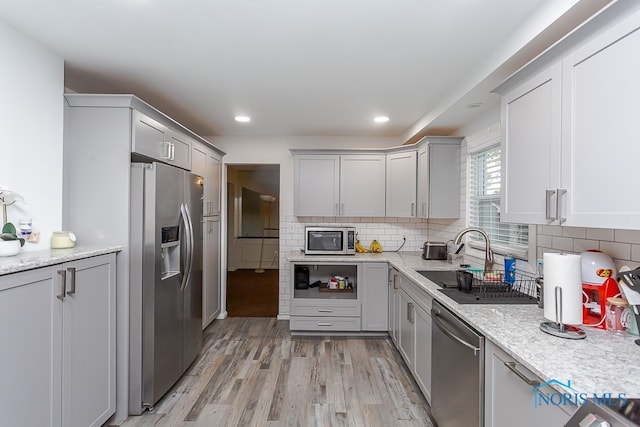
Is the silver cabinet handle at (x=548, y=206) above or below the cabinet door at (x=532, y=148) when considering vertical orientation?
below

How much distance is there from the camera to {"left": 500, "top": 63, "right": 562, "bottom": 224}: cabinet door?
1.40 meters

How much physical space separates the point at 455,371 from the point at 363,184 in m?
2.52

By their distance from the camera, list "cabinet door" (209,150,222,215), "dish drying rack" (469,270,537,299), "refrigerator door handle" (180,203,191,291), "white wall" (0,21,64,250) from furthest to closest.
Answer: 1. "cabinet door" (209,150,222,215)
2. "refrigerator door handle" (180,203,191,291)
3. "dish drying rack" (469,270,537,299)
4. "white wall" (0,21,64,250)

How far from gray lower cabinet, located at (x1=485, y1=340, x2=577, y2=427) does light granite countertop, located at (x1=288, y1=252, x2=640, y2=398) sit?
64 millimetres

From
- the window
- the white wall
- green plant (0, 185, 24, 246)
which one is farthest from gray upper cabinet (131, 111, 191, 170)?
the window

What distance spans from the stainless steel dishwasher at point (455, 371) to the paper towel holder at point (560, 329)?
274 millimetres

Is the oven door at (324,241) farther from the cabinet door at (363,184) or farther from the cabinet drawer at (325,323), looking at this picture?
the cabinet drawer at (325,323)

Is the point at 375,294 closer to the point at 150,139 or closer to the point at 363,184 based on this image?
the point at 363,184

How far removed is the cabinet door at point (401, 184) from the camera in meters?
3.67

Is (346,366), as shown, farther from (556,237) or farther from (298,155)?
(298,155)

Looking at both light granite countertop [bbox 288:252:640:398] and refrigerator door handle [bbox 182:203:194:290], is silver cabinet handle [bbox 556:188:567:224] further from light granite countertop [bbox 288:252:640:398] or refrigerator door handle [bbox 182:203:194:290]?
refrigerator door handle [bbox 182:203:194:290]

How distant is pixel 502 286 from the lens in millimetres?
2104

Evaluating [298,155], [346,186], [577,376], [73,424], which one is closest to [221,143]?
[298,155]

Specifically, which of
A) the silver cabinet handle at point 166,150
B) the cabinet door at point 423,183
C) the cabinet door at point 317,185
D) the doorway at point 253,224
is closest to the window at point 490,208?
the cabinet door at point 423,183
